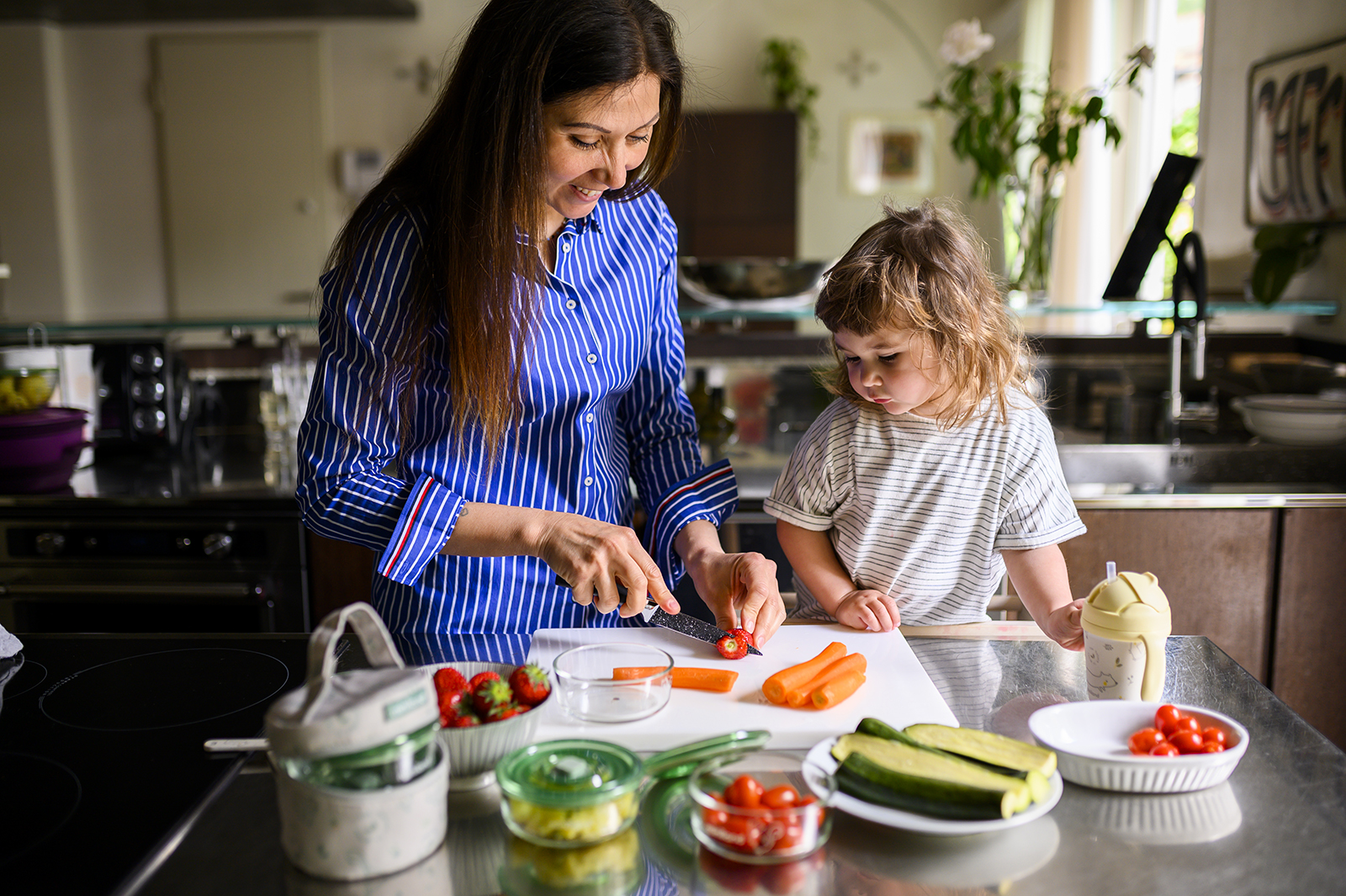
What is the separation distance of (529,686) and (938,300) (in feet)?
2.34

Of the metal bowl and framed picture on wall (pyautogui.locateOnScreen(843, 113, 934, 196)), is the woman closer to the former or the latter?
the metal bowl

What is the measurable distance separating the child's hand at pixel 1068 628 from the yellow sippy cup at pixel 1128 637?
0.47 ft

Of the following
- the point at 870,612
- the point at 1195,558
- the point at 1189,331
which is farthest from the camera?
the point at 1189,331

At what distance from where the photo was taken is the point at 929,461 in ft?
4.53

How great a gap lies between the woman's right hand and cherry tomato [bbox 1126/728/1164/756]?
42 cm

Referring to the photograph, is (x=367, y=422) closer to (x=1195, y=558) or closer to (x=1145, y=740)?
(x=1145, y=740)

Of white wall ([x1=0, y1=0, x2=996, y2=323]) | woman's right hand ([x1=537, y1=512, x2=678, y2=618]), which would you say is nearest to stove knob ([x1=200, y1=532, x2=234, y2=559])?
woman's right hand ([x1=537, y1=512, x2=678, y2=618])

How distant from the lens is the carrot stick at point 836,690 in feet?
3.12

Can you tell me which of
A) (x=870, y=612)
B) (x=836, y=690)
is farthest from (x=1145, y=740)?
(x=870, y=612)

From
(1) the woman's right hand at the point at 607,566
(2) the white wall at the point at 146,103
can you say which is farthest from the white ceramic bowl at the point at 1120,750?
(2) the white wall at the point at 146,103

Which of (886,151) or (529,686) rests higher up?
(886,151)

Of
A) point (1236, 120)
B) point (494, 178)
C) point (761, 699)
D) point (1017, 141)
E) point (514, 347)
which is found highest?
point (1236, 120)

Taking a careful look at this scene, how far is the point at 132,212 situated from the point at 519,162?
550 centimetres

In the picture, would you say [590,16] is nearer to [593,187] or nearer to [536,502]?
[593,187]
